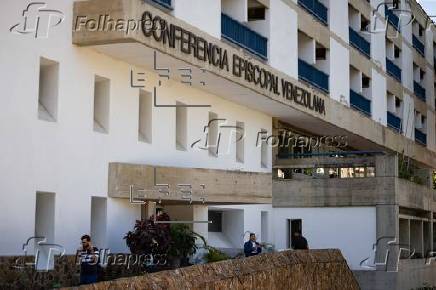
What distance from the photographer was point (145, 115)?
23500 mm

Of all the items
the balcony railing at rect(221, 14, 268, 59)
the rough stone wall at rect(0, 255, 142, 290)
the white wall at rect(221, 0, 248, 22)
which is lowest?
the rough stone wall at rect(0, 255, 142, 290)

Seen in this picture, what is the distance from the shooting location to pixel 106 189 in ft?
67.8

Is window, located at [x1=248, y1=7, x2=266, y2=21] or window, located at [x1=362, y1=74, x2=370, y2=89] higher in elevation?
window, located at [x1=248, y1=7, x2=266, y2=21]

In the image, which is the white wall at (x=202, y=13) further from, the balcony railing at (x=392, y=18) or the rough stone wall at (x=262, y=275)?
the balcony railing at (x=392, y=18)

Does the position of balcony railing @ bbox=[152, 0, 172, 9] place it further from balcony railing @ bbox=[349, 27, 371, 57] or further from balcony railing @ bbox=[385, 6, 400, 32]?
balcony railing @ bbox=[385, 6, 400, 32]

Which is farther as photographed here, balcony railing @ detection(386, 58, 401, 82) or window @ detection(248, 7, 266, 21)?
balcony railing @ detection(386, 58, 401, 82)

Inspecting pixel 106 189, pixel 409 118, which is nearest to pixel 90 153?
pixel 106 189

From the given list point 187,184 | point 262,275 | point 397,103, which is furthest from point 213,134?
point 397,103

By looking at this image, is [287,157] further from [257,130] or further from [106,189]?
[106,189]

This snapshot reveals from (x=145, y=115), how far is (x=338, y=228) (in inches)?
449

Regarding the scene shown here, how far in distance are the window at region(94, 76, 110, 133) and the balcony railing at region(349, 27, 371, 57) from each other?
1901 cm

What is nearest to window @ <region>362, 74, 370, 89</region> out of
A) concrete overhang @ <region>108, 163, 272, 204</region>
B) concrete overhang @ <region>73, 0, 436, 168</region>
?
concrete overhang @ <region>73, 0, 436, 168</region>

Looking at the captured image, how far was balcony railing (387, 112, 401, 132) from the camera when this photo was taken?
43094 mm

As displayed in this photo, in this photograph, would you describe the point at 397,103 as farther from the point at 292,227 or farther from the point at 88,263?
the point at 88,263
